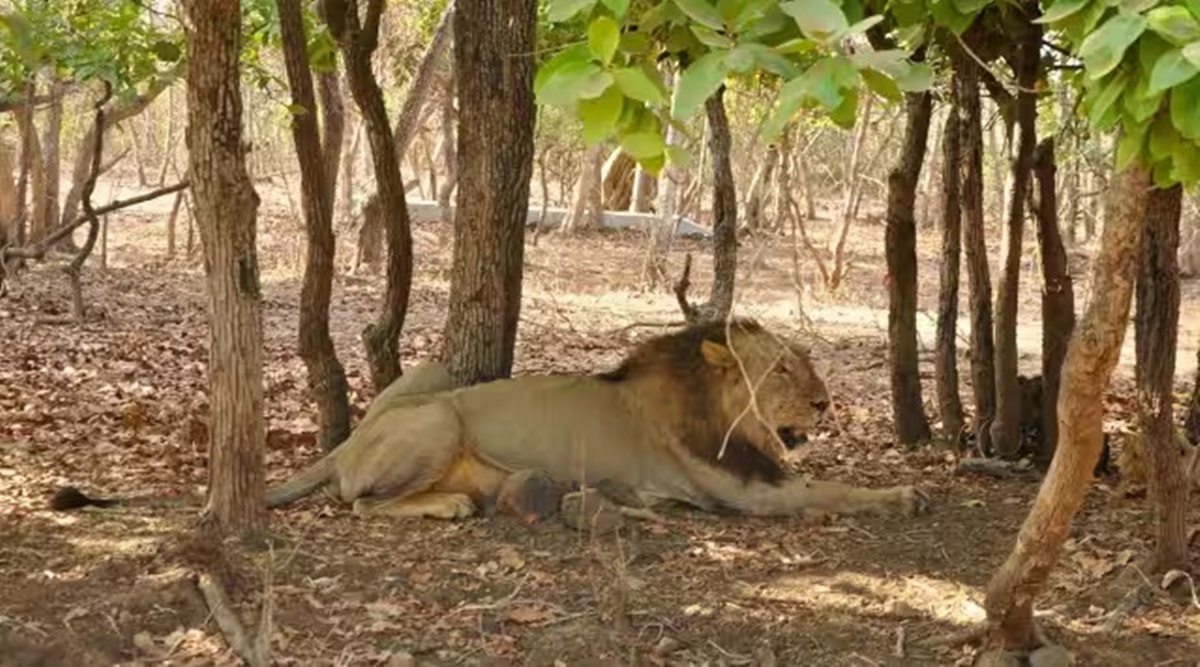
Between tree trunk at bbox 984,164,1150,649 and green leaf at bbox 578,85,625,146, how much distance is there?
1553 millimetres

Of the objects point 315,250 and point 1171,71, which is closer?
point 1171,71

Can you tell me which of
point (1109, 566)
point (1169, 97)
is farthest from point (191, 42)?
point (1109, 566)

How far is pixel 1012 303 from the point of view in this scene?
25.5ft

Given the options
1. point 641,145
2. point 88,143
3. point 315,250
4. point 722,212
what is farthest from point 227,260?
point 88,143

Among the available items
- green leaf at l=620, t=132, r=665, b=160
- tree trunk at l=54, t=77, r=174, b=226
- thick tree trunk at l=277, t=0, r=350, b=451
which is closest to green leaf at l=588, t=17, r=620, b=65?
green leaf at l=620, t=132, r=665, b=160

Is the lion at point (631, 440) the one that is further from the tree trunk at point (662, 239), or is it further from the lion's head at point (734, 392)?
the tree trunk at point (662, 239)

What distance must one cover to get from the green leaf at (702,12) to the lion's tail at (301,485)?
166 inches

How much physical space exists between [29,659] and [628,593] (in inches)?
83.3

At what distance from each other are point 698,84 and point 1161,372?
11.3ft

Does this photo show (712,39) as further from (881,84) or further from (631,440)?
(631,440)

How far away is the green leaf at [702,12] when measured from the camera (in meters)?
3.18

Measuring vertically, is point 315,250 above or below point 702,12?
below

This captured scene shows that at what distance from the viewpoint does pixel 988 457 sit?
26.3ft

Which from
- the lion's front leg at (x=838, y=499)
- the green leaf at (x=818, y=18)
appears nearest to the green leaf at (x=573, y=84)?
the green leaf at (x=818, y=18)
